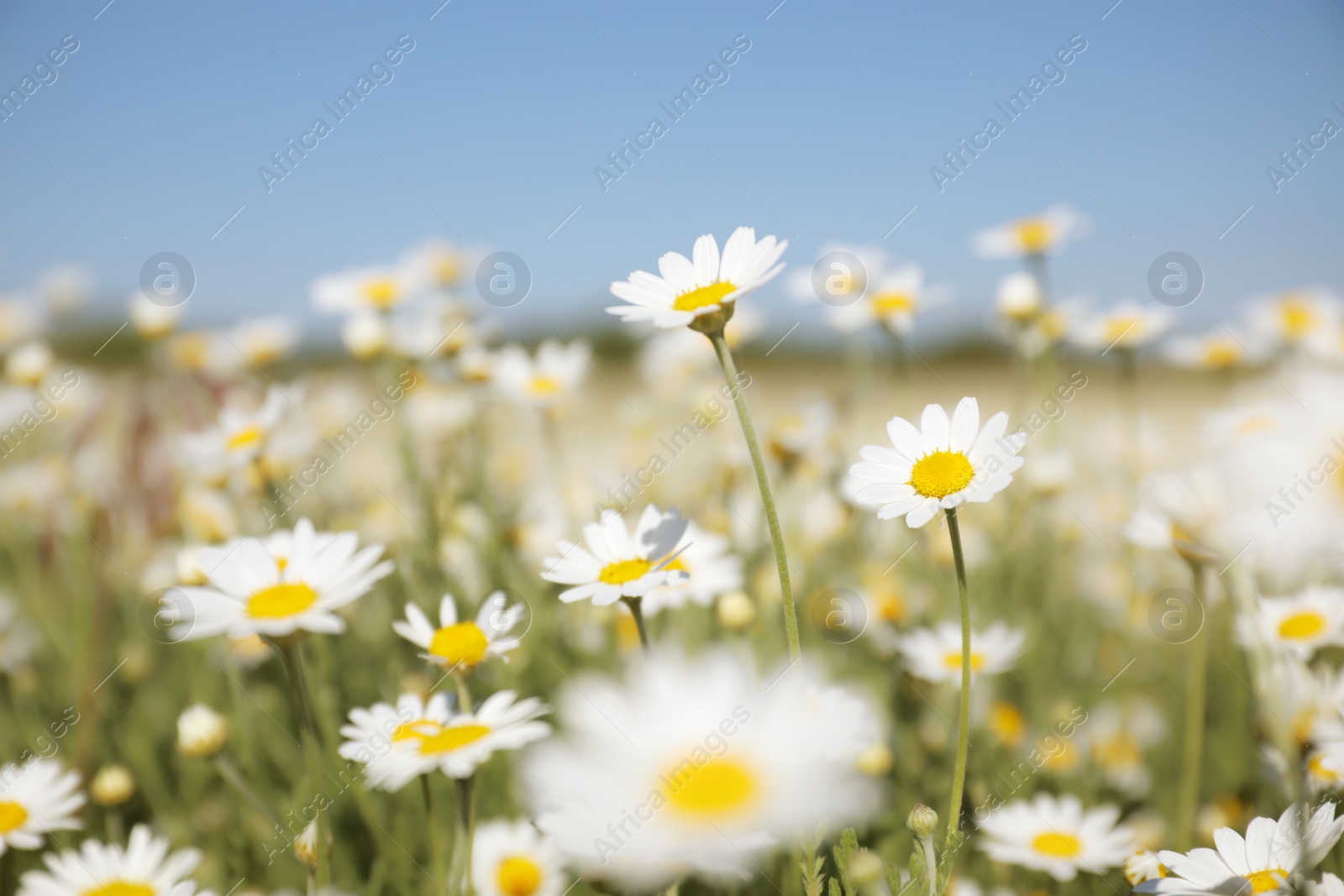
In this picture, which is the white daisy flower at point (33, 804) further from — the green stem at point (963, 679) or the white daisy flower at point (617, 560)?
the green stem at point (963, 679)

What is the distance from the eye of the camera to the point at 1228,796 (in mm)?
1462

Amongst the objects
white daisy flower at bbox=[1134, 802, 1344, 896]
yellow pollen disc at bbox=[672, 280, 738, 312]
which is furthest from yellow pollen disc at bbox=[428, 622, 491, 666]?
white daisy flower at bbox=[1134, 802, 1344, 896]

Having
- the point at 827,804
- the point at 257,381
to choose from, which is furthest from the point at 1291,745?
the point at 257,381

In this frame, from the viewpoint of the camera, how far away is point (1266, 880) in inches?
30.0

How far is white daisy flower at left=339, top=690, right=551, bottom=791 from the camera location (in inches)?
30.5

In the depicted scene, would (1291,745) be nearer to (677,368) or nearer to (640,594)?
(640,594)

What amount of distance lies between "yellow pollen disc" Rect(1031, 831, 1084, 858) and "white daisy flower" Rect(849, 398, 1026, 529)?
0.55 meters

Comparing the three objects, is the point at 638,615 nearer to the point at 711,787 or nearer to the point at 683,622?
the point at 711,787

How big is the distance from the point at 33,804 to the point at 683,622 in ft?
3.60

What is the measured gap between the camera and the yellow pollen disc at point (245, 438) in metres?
1.49
